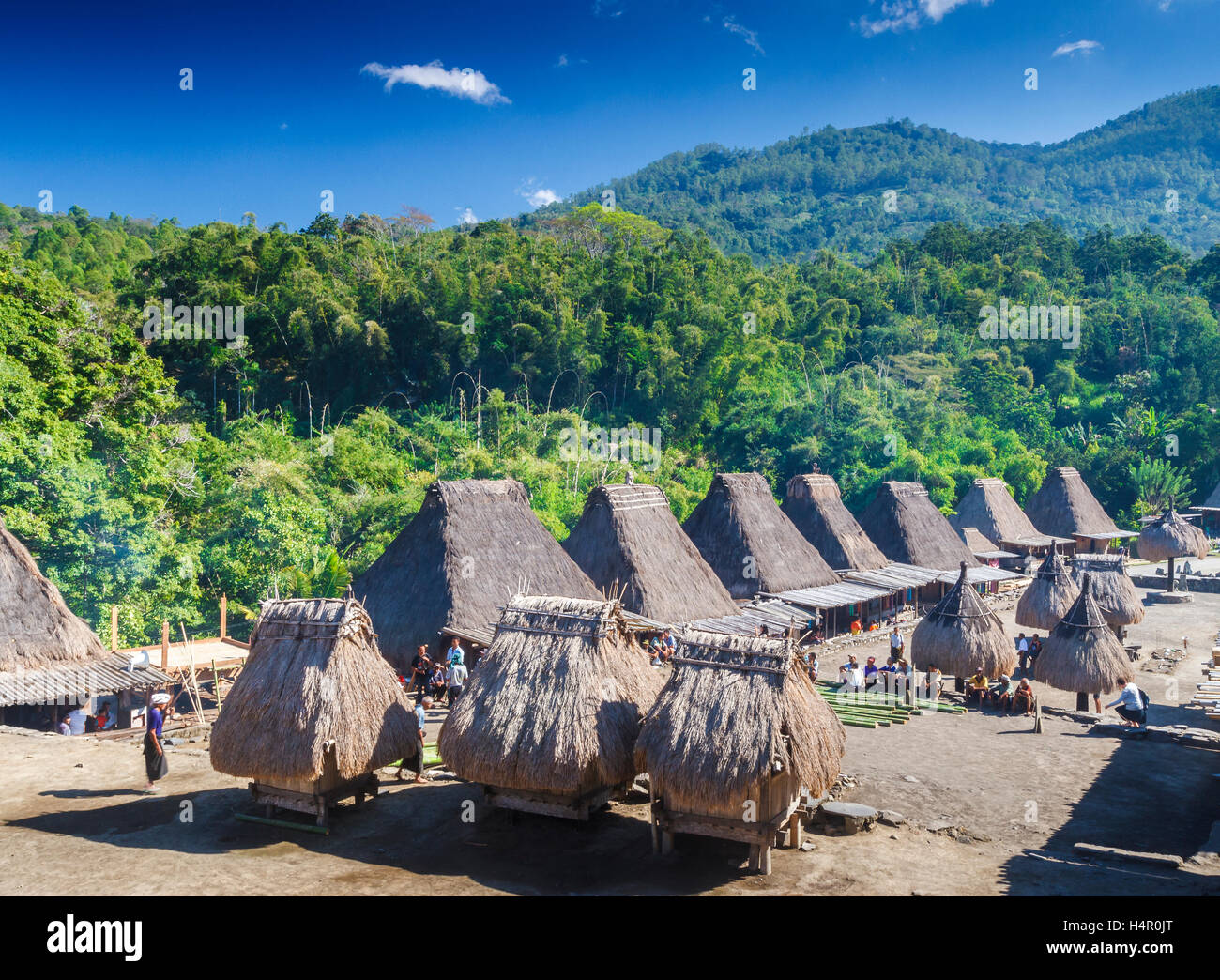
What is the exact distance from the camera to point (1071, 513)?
37.2m

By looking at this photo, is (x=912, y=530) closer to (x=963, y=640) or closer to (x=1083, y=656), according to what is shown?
(x=963, y=640)

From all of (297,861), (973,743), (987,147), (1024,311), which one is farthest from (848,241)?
(297,861)

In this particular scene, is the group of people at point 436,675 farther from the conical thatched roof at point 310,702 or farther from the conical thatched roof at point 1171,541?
the conical thatched roof at point 1171,541

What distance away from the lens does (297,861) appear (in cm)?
961

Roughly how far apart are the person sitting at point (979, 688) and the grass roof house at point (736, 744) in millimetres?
8605

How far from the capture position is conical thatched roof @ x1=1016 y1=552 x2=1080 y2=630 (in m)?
21.9

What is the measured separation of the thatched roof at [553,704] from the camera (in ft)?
34.1

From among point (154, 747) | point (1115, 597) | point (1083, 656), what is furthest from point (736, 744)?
point (1115, 597)

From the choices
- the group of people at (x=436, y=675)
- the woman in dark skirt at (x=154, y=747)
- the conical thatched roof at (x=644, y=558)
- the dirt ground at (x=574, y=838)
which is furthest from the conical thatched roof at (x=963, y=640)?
the woman in dark skirt at (x=154, y=747)

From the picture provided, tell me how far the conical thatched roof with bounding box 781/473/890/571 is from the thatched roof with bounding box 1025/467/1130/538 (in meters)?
12.6

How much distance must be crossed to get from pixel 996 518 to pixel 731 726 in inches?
1122

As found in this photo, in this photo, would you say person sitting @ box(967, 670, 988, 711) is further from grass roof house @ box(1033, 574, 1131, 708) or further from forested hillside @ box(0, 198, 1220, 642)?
forested hillside @ box(0, 198, 1220, 642)
